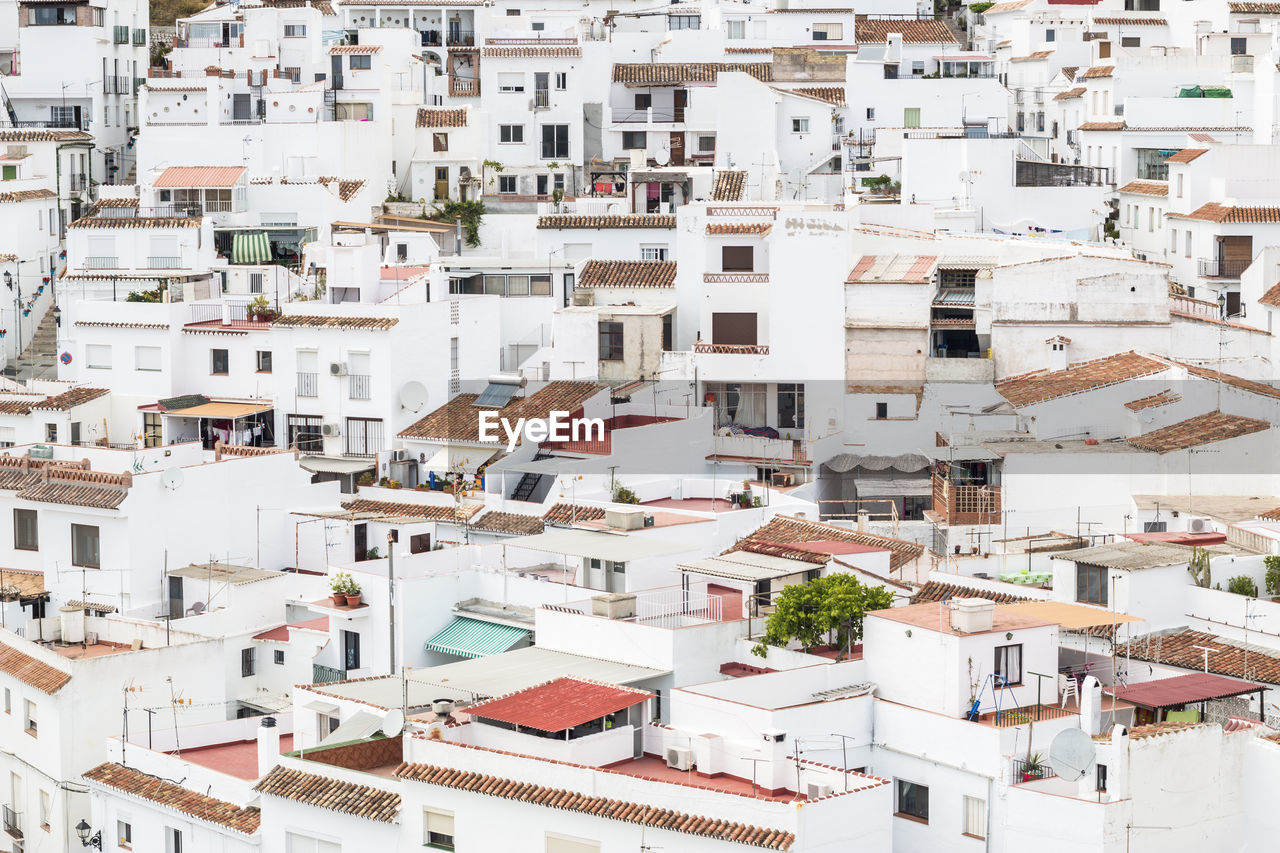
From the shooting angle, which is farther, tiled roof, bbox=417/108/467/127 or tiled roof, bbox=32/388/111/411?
tiled roof, bbox=417/108/467/127

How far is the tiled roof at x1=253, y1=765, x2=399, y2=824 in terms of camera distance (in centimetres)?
2542

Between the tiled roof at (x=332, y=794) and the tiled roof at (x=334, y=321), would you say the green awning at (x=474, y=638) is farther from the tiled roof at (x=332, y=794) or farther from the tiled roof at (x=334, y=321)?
the tiled roof at (x=334, y=321)

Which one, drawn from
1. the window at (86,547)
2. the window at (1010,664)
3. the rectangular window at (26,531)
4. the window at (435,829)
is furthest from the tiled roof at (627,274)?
the window at (435,829)

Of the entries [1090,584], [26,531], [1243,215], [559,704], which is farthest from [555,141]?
[559,704]

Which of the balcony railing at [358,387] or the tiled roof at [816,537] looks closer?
the tiled roof at [816,537]

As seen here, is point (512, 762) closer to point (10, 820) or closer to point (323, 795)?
point (323, 795)

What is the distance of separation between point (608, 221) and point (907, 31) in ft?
55.8

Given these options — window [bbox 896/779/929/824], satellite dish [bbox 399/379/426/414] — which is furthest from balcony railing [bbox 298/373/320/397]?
window [bbox 896/779/929/824]

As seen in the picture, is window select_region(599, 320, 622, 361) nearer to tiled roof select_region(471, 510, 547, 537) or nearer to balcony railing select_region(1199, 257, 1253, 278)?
tiled roof select_region(471, 510, 547, 537)

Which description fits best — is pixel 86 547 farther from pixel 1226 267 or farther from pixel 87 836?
pixel 1226 267

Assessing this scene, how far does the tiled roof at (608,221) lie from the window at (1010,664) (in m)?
25.8

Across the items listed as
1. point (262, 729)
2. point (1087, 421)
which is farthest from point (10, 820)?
point (1087, 421)

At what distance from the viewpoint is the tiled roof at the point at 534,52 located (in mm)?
57125

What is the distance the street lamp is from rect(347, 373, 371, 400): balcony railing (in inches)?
611
